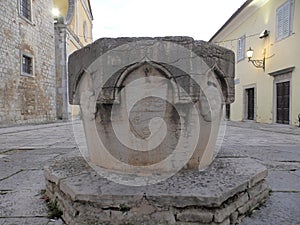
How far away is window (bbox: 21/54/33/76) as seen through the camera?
10.4 metres

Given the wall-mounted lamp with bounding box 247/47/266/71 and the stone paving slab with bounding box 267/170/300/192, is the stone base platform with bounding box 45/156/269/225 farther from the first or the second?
the wall-mounted lamp with bounding box 247/47/266/71

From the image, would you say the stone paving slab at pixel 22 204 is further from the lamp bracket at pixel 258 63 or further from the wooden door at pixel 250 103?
the wooden door at pixel 250 103

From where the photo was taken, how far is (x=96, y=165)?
6.68 ft

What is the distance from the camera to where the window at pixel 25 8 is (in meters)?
10.3

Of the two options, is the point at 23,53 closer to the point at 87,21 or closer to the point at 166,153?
the point at 166,153

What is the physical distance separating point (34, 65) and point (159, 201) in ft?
37.1

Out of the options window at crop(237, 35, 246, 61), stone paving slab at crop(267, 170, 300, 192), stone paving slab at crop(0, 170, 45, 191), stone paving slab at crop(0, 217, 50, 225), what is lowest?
stone paving slab at crop(0, 217, 50, 225)

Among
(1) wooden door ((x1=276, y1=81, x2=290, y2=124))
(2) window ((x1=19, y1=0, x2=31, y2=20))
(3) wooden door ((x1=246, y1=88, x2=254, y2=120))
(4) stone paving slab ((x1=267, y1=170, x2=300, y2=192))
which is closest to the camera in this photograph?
(4) stone paving slab ((x1=267, y1=170, x2=300, y2=192))

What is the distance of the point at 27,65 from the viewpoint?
10.8 metres

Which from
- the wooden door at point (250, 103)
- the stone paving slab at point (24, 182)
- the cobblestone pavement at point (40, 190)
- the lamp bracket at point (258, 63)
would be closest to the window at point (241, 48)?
the lamp bracket at point (258, 63)

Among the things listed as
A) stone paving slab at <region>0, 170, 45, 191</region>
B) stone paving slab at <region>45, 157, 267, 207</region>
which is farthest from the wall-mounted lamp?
stone paving slab at <region>0, 170, 45, 191</region>

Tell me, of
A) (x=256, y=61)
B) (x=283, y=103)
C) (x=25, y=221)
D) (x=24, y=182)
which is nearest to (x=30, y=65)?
(x=24, y=182)

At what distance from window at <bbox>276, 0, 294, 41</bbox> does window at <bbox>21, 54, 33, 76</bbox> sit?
10.4 metres

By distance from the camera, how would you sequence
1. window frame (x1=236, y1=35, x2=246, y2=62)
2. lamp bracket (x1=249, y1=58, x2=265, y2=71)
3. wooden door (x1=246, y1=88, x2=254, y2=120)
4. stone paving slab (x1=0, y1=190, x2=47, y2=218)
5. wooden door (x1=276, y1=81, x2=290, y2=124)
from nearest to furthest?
stone paving slab (x1=0, y1=190, x2=47, y2=218) → wooden door (x1=276, y1=81, x2=290, y2=124) → lamp bracket (x1=249, y1=58, x2=265, y2=71) → wooden door (x1=246, y1=88, x2=254, y2=120) → window frame (x1=236, y1=35, x2=246, y2=62)
